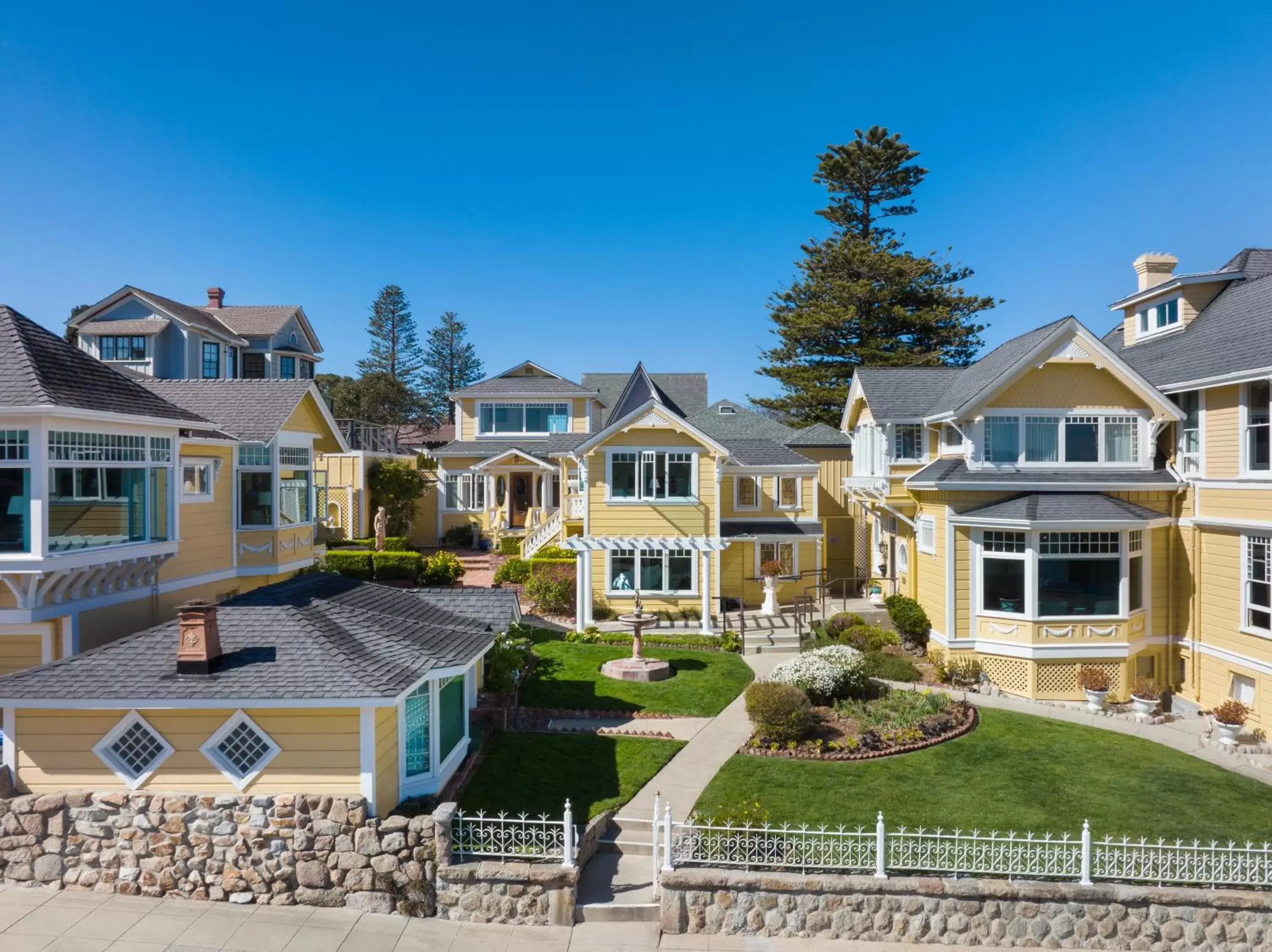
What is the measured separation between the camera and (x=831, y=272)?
43.9 meters

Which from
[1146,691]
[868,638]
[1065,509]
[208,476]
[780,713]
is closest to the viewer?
[780,713]

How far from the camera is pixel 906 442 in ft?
73.7

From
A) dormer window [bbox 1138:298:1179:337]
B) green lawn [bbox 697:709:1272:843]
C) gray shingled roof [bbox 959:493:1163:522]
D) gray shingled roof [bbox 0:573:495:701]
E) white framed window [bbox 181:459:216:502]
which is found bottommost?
green lawn [bbox 697:709:1272:843]

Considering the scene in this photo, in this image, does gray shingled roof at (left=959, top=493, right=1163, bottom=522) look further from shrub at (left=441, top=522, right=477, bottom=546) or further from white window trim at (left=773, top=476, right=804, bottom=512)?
shrub at (left=441, top=522, right=477, bottom=546)

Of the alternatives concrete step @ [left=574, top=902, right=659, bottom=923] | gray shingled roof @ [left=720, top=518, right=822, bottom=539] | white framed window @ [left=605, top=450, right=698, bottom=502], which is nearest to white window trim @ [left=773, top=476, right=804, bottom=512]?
gray shingled roof @ [left=720, top=518, right=822, bottom=539]

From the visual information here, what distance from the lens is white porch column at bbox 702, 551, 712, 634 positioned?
22750mm

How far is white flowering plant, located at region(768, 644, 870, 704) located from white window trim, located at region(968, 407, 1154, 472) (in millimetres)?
5749

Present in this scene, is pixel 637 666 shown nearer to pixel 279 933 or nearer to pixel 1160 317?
pixel 279 933

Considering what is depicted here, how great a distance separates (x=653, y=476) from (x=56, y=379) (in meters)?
15.3

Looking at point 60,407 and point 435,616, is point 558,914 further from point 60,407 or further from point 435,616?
point 60,407

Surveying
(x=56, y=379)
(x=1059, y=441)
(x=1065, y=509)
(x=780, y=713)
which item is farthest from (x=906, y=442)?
(x=56, y=379)

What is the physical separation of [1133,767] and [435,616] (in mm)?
12768

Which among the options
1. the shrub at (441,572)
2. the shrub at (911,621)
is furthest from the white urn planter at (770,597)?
Answer: the shrub at (441,572)

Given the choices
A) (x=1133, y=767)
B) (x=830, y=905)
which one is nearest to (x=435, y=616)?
(x=830, y=905)
